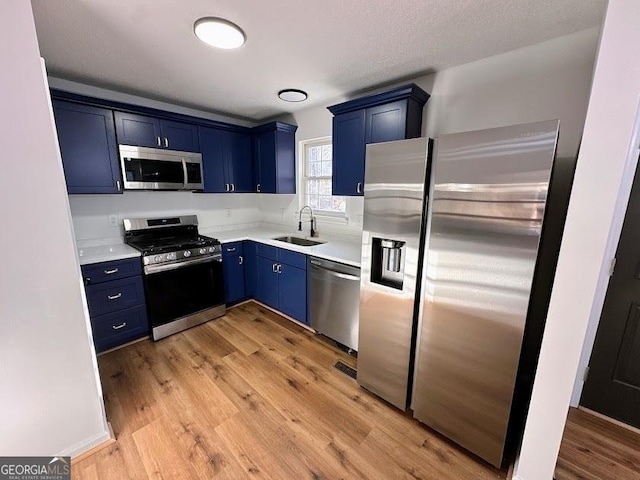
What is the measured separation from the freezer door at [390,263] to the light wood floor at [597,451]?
3.02 feet

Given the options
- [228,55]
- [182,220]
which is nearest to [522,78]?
[228,55]

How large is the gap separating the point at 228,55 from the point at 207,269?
200 centimetres

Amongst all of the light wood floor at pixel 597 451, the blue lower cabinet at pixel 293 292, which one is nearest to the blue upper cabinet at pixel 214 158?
the blue lower cabinet at pixel 293 292

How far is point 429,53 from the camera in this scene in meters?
1.86

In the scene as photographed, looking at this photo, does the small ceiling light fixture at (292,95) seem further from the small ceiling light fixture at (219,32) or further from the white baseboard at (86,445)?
the white baseboard at (86,445)

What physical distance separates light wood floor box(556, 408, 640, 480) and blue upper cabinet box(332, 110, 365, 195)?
2220 millimetres

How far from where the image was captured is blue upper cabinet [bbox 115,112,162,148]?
8.15 ft

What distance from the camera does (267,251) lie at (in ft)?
10.0

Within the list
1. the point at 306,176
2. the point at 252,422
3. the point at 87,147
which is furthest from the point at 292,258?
the point at 87,147

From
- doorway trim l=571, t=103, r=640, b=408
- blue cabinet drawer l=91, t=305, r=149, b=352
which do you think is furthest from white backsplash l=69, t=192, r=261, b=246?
doorway trim l=571, t=103, r=640, b=408

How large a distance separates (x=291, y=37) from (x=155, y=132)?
1809mm

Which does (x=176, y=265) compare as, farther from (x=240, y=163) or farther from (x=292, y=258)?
(x=240, y=163)

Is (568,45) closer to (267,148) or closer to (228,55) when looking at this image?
(228,55)

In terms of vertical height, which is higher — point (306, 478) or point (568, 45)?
point (568, 45)
